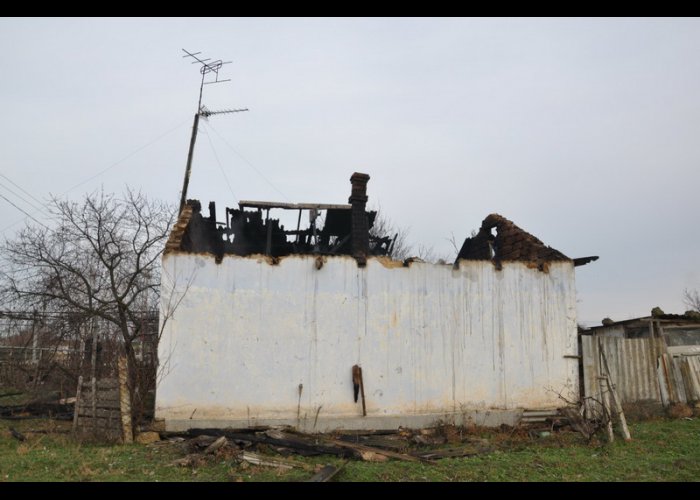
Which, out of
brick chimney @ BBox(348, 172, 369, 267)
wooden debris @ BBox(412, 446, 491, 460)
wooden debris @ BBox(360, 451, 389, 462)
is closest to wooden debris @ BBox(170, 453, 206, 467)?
wooden debris @ BBox(360, 451, 389, 462)

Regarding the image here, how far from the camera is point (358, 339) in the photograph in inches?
425

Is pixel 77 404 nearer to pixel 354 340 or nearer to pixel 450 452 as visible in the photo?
pixel 354 340

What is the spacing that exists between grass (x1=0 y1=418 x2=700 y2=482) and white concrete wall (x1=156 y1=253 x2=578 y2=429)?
1368mm

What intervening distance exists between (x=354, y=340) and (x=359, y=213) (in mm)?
4261

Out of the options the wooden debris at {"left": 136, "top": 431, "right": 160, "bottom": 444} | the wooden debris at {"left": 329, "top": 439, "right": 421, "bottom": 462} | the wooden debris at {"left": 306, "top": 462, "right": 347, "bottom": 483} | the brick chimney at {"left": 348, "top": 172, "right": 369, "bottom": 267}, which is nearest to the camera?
the wooden debris at {"left": 306, "top": 462, "right": 347, "bottom": 483}

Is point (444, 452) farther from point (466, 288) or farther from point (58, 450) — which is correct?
point (58, 450)

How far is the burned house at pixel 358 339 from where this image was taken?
10141mm

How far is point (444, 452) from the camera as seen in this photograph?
9.05 m

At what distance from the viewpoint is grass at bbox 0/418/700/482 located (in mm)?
7613

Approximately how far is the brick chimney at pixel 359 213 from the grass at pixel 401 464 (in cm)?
584

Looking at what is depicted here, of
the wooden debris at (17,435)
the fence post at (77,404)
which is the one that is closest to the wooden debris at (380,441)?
the fence post at (77,404)

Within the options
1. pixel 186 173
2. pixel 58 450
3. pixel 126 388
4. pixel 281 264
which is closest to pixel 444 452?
pixel 281 264

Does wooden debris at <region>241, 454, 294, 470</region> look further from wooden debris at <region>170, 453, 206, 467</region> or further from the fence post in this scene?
the fence post

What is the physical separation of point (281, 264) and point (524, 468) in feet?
19.2
